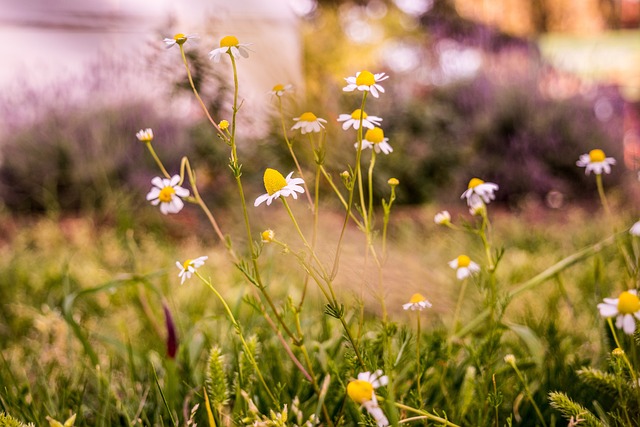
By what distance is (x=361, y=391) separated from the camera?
0.67m

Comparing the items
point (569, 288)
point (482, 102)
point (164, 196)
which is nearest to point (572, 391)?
point (164, 196)

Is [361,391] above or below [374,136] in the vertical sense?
below

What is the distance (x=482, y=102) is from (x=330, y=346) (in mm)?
3380

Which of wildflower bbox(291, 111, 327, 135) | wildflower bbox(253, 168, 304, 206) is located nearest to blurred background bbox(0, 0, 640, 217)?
wildflower bbox(291, 111, 327, 135)

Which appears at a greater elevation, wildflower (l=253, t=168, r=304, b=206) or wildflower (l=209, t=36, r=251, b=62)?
wildflower (l=209, t=36, r=251, b=62)

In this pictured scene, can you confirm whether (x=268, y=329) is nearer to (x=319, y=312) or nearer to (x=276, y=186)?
(x=319, y=312)

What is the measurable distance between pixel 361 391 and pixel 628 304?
293mm

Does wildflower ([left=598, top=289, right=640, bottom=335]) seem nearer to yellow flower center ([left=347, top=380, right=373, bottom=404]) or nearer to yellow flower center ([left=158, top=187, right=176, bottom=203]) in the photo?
yellow flower center ([left=347, top=380, right=373, bottom=404])

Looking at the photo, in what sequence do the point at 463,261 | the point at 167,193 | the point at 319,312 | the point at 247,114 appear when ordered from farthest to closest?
the point at 247,114 < the point at 319,312 < the point at 463,261 < the point at 167,193

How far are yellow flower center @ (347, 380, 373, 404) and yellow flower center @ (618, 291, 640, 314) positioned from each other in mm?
276

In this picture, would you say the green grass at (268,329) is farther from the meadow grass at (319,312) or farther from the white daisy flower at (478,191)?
the white daisy flower at (478,191)

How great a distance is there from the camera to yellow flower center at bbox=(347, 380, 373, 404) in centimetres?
67

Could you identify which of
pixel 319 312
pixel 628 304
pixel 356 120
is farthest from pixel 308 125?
pixel 319 312

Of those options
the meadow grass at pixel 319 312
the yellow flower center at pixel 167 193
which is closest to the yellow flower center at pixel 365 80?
the meadow grass at pixel 319 312
